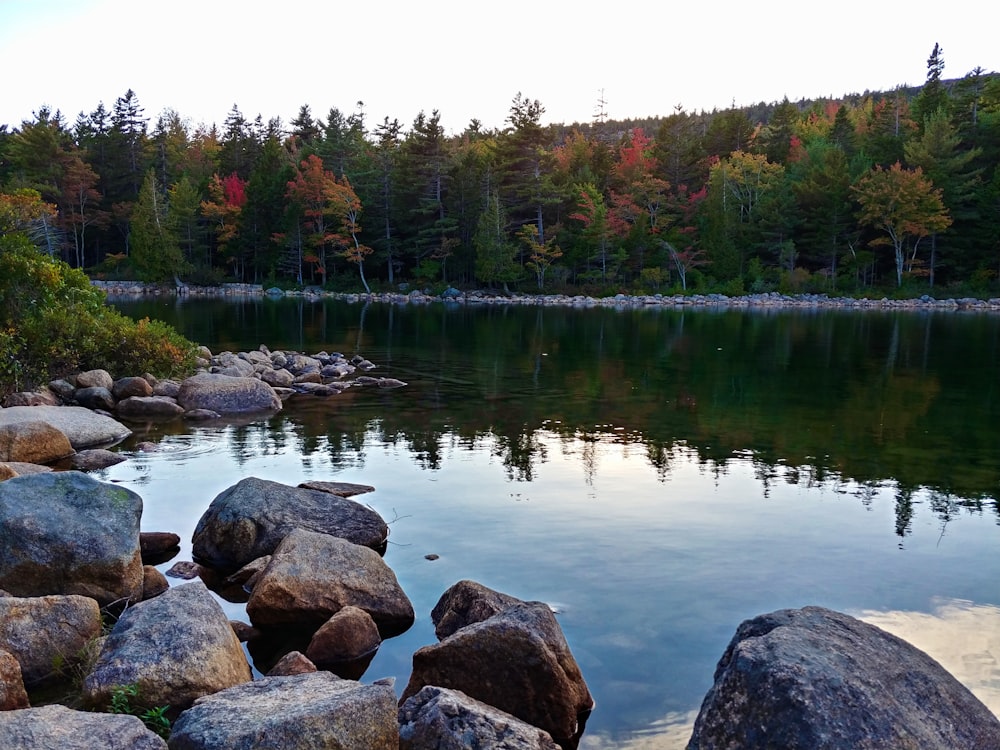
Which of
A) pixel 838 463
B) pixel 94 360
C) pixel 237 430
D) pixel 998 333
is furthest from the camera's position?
pixel 998 333

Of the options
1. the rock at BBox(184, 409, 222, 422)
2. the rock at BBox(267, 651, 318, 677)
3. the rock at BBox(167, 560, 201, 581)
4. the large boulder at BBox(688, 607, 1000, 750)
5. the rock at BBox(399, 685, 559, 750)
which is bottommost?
the rock at BBox(167, 560, 201, 581)

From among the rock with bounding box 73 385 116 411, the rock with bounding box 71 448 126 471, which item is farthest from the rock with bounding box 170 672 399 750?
the rock with bounding box 73 385 116 411

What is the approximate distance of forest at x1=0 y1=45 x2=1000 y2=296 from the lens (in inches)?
2591

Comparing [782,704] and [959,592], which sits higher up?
[782,704]

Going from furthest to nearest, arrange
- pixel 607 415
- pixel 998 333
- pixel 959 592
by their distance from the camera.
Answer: pixel 998 333, pixel 607 415, pixel 959 592

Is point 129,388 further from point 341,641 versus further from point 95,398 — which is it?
point 341,641

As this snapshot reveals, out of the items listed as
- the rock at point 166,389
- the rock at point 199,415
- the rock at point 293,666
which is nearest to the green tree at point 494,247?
the rock at point 166,389

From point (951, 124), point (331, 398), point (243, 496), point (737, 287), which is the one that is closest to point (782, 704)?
point (243, 496)

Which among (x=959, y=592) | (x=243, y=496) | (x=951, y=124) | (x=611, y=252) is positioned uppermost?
(x=951, y=124)

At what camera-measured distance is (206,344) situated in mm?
32031

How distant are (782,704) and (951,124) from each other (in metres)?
78.8

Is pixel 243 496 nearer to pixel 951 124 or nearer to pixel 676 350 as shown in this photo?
pixel 676 350

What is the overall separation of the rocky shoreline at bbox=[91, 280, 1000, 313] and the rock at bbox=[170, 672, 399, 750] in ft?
192

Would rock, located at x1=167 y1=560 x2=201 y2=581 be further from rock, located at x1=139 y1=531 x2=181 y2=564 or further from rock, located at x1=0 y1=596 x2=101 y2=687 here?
rock, located at x1=0 y1=596 x2=101 y2=687
